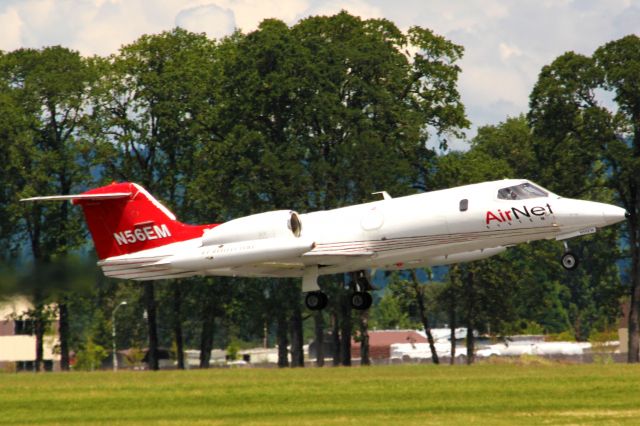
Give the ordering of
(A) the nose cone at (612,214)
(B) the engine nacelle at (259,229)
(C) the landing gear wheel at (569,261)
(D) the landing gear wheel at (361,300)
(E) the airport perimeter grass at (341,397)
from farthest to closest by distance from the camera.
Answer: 1. (D) the landing gear wheel at (361,300)
2. (B) the engine nacelle at (259,229)
3. (C) the landing gear wheel at (569,261)
4. (A) the nose cone at (612,214)
5. (E) the airport perimeter grass at (341,397)

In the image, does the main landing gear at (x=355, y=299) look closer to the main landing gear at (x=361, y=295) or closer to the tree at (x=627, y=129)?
the main landing gear at (x=361, y=295)

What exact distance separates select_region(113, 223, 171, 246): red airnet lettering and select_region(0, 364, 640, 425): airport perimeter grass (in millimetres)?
4438

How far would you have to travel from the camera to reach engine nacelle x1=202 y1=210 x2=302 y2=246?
3916 cm

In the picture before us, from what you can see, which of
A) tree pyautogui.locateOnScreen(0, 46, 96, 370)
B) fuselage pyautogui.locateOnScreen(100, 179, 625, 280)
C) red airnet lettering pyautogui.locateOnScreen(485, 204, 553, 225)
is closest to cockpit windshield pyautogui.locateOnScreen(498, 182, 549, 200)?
fuselage pyautogui.locateOnScreen(100, 179, 625, 280)

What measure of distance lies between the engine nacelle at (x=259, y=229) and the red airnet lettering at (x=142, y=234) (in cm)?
273

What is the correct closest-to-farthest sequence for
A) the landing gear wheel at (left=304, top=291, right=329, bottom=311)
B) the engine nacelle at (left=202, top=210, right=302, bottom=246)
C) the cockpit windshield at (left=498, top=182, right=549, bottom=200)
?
1. the cockpit windshield at (left=498, top=182, right=549, bottom=200)
2. the engine nacelle at (left=202, top=210, right=302, bottom=246)
3. the landing gear wheel at (left=304, top=291, right=329, bottom=311)

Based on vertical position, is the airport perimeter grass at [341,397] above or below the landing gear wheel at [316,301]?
below

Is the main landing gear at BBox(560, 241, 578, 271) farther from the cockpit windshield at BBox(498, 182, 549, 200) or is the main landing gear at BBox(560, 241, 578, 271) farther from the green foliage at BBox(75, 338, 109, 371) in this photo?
the green foliage at BBox(75, 338, 109, 371)

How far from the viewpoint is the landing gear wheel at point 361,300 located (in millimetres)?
40438

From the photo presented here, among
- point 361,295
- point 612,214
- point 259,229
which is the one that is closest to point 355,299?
point 361,295

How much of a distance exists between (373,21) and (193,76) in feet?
30.5

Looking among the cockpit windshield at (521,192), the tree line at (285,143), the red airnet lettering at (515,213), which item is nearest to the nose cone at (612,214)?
the red airnet lettering at (515,213)

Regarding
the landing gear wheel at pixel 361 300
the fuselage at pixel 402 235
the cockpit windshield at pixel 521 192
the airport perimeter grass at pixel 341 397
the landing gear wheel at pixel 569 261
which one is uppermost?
the cockpit windshield at pixel 521 192

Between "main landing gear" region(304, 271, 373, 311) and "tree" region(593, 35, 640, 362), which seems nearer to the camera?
"main landing gear" region(304, 271, 373, 311)
